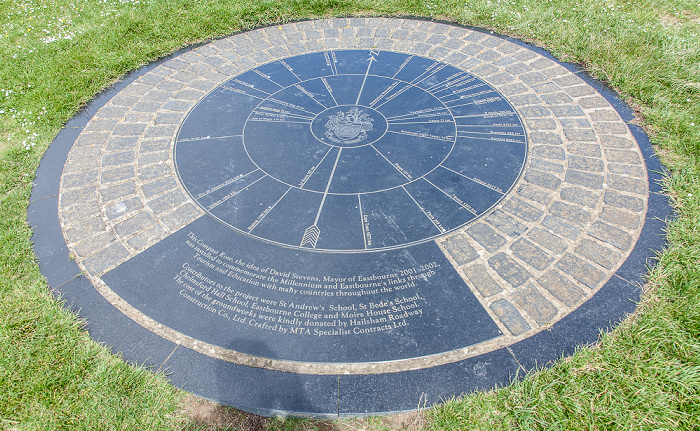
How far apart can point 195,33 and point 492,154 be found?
483cm

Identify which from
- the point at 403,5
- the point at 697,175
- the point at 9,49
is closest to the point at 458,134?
the point at 697,175

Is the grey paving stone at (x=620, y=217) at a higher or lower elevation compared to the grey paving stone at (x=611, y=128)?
lower

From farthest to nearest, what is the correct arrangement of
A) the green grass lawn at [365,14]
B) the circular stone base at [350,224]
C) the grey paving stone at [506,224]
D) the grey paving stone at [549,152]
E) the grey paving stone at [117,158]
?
the grey paving stone at [117,158] < the grey paving stone at [549,152] < the grey paving stone at [506,224] < the circular stone base at [350,224] < the green grass lawn at [365,14]

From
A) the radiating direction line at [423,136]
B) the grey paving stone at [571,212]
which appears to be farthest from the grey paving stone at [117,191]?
the grey paving stone at [571,212]

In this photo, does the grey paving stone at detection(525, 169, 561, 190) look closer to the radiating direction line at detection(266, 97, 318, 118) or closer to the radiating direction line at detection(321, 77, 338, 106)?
the radiating direction line at detection(321, 77, 338, 106)

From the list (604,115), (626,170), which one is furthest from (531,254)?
(604,115)

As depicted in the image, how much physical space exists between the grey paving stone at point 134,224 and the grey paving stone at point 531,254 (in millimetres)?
3129

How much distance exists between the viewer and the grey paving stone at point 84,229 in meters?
3.61

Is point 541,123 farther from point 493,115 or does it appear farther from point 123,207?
point 123,207

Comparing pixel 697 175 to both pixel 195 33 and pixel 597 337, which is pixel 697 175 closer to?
pixel 597 337

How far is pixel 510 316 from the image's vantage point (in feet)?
9.72

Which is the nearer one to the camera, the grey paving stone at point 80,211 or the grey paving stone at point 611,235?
the grey paving stone at point 611,235

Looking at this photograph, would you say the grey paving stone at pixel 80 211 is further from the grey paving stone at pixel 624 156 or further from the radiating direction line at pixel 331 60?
the grey paving stone at pixel 624 156

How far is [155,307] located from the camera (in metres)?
3.10
